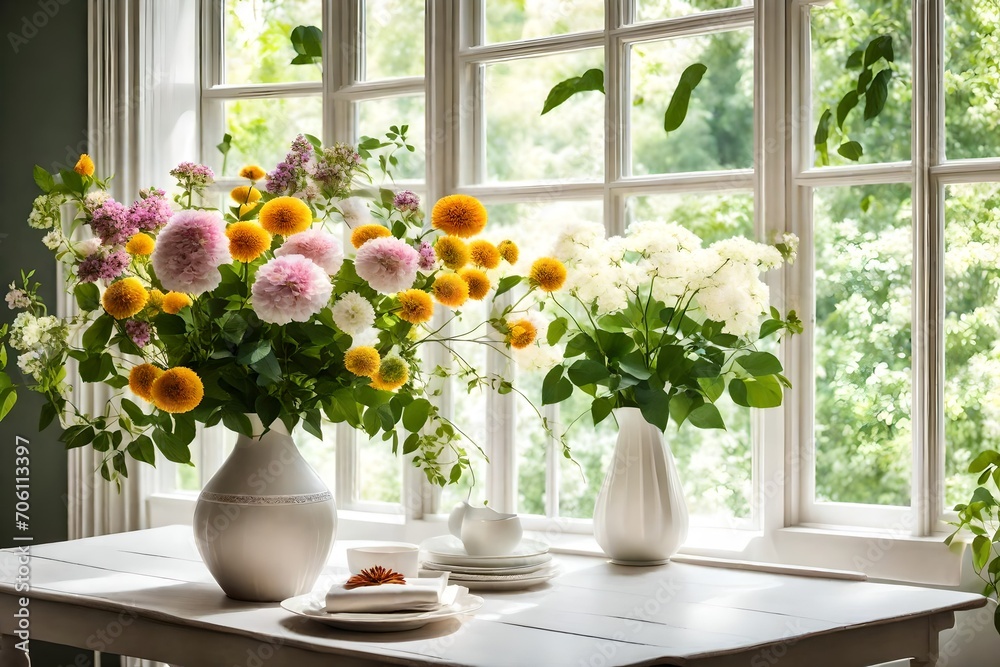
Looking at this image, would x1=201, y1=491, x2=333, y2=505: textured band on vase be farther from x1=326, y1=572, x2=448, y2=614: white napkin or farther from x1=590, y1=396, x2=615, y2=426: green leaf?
x1=590, y1=396, x2=615, y2=426: green leaf

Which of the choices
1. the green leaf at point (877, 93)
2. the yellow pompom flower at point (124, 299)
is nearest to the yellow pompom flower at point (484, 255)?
the yellow pompom flower at point (124, 299)

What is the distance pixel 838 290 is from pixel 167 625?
58.2 inches

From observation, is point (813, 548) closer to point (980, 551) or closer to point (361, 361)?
point (980, 551)

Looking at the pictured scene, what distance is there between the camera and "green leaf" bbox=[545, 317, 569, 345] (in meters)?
2.11

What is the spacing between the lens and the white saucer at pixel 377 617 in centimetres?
155

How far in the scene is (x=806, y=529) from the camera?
2.18 m

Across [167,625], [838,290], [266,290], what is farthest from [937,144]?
[167,625]

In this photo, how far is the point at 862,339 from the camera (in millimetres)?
2211

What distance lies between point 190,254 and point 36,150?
1.77 m

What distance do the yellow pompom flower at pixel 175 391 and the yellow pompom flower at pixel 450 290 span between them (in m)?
0.42

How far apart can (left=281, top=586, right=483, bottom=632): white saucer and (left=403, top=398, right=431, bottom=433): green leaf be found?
0.39 metres

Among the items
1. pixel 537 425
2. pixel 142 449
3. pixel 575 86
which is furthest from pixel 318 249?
pixel 537 425

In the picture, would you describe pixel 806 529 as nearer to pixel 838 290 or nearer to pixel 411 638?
pixel 838 290

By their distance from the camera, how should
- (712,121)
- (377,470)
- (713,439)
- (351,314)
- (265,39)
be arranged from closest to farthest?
(351,314) < (265,39) < (377,470) < (713,439) < (712,121)
